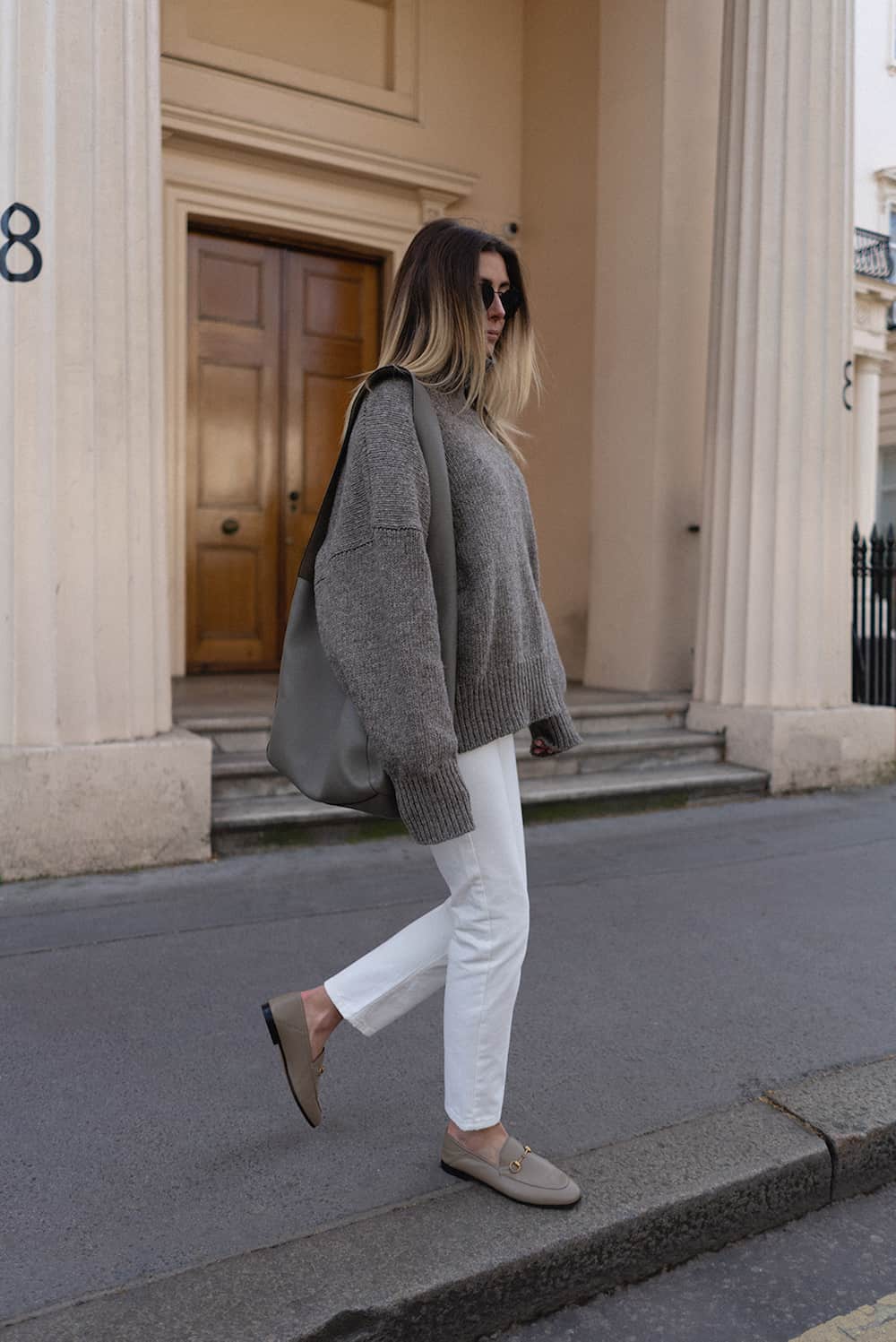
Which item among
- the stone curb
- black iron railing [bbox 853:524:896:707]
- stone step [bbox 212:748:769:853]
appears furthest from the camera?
black iron railing [bbox 853:524:896:707]

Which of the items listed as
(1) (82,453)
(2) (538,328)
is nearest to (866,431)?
(2) (538,328)

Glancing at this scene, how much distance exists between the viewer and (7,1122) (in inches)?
95.5

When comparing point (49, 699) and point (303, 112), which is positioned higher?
point (303, 112)

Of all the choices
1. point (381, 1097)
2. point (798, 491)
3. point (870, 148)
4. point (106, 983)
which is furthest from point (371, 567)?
point (870, 148)

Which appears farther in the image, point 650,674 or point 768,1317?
point 650,674

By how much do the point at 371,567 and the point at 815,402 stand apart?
17.7 ft

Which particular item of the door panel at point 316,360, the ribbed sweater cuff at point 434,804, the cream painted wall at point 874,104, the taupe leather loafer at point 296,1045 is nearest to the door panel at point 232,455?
the door panel at point 316,360

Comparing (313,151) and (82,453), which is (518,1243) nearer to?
(82,453)

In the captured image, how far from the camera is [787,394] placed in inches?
258

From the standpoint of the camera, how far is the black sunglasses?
2221 mm

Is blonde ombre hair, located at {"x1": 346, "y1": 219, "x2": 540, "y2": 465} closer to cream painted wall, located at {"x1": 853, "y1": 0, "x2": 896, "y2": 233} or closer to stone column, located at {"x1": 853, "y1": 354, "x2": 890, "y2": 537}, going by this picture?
stone column, located at {"x1": 853, "y1": 354, "x2": 890, "y2": 537}

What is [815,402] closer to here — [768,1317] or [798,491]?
[798,491]

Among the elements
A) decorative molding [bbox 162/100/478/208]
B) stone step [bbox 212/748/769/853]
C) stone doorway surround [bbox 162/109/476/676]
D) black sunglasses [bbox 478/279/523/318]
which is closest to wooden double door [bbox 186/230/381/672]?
stone doorway surround [bbox 162/109/476/676]

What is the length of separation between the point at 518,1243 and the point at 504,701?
101cm
